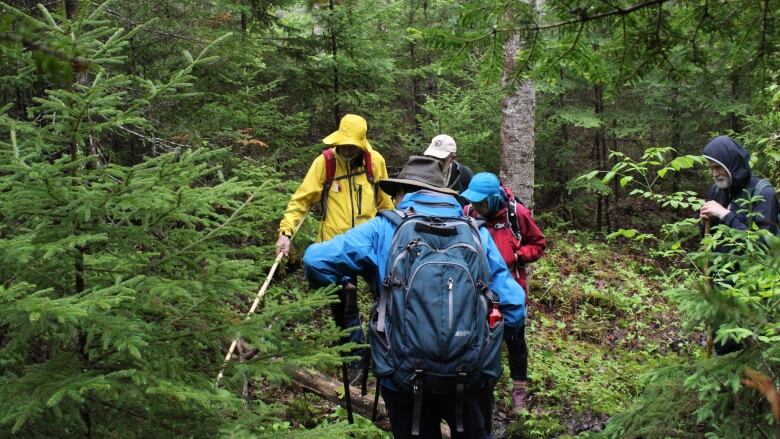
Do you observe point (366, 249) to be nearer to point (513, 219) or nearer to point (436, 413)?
point (436, 413)

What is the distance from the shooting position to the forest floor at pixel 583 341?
6078 mm

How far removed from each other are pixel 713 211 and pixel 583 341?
4135 mm

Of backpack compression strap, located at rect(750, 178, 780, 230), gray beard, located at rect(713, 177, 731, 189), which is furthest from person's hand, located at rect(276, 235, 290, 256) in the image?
backpack compression strap, located at rect(750, 178, 780, 230)

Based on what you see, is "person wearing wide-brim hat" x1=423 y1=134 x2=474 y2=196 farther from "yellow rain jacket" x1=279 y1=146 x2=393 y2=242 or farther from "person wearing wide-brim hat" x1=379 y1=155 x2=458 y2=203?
"person wearing wide-brim hat" x1=379 y1=155 x2=458 y2=203

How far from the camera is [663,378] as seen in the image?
4254 millimetres

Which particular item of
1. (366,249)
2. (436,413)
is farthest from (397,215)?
(436,413)

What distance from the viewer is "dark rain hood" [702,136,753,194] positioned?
517cm

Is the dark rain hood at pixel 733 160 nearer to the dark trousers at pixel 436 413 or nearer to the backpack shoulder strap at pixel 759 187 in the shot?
the backpack shoulder strap at pixel 759 187

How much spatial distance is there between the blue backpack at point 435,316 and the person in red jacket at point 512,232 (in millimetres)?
2107

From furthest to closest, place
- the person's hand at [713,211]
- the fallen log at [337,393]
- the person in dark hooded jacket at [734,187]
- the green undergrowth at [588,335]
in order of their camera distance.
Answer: the green undergrowth at [588,335] < the fallen log at [337,393] < the person's hand at [713,211] < the person in dark hooded jacket at [734,187]

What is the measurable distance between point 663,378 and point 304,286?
5670 millimetres

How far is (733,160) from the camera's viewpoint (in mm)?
5168

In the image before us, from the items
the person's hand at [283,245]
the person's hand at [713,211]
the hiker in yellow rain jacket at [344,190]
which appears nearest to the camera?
the person's hand at [713,211]

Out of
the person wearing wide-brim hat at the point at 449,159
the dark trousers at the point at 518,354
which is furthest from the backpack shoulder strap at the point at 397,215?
the person wearing wide-brim hat at the point at 449,159
